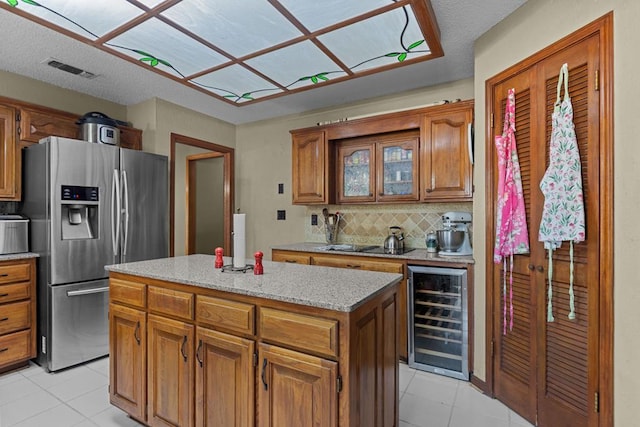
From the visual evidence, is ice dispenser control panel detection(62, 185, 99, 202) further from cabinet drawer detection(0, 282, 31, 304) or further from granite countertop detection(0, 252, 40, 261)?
cabinet drawer detection(0, 282, 31, 304)

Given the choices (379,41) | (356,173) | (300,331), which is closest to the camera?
(300,331)

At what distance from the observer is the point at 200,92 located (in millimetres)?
3373

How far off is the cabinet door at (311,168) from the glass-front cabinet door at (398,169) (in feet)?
1.92

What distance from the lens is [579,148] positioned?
5.50ft

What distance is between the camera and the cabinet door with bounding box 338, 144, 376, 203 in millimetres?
3365

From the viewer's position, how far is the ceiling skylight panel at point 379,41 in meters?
2.04

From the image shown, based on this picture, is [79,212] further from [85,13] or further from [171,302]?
[171,302]

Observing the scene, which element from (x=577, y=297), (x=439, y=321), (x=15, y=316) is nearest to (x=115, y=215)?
A: (x=15, y=316)

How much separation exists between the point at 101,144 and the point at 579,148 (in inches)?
138

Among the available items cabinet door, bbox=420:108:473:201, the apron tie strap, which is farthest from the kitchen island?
cabinet door, bbox=420:108:473:201

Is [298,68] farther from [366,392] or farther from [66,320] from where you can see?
[66,320]

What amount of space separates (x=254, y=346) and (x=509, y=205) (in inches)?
67.7

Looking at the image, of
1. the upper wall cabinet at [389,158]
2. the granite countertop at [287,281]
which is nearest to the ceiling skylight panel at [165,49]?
the upper wall cabinet at [389,158]

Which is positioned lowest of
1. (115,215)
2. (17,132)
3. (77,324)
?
(77,324)
